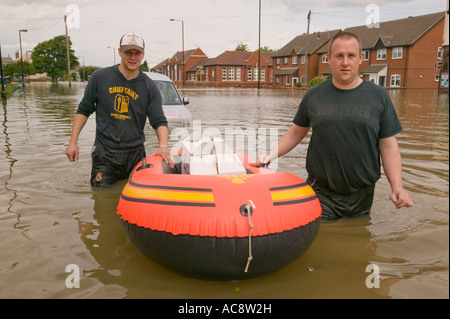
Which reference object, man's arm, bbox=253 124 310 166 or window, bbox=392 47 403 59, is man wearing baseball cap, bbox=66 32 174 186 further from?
window, bbox=392 47 403 59

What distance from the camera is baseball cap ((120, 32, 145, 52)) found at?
16.0ft

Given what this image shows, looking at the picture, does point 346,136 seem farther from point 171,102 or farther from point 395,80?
point 395,80

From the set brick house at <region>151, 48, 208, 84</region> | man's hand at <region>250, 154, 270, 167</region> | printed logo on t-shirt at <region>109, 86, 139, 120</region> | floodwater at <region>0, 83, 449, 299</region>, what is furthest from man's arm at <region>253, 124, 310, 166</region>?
brick house at <region>151, 48, 208, 84</region>

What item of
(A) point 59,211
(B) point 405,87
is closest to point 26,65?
(B) point 405,87

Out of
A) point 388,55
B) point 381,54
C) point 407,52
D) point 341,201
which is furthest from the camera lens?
point 381,54

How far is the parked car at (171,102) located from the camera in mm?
9781

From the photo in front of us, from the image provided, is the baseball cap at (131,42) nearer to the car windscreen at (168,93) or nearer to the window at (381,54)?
the car windscreen at (168,93)

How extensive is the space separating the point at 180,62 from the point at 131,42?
90.8m

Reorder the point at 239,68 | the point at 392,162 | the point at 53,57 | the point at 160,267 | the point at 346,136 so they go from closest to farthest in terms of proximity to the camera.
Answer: the point at 160,267 < the point at 392,162 < the point at 346,136 < the point at 239,68 < the point at 53,57

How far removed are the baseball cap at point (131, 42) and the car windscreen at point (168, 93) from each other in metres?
5.52

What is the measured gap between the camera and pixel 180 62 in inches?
3644

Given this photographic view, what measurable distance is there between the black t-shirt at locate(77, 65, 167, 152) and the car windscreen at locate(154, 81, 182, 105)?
16.5 feet

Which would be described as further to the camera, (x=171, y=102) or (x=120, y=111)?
(x=171, y=102)

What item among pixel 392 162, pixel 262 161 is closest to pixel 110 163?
pixel 262 161
